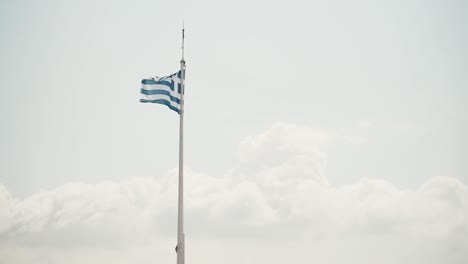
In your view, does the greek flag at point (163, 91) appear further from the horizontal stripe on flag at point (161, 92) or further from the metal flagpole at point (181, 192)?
the metal flagpole at point (181, 192)

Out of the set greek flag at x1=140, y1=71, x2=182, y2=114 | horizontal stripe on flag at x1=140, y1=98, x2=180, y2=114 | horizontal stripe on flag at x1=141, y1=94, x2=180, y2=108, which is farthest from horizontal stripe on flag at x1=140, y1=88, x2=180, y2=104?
horizontal stripe on flag at x1=140, y1=98, x2=180, y2=114

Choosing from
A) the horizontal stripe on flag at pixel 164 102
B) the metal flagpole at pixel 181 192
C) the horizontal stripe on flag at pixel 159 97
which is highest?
the horizontal stripe on flag at pixel 159 97

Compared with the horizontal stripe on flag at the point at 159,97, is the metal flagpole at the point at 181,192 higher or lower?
lower

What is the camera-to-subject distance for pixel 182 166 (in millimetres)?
23062

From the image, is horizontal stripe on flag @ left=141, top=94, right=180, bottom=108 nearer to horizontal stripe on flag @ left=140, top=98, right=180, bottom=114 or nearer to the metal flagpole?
horizontal stripe on flag @ left=140, top=98, right=180, bottom=114

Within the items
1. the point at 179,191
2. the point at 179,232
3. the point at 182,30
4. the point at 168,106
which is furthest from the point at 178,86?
the point at 179,232

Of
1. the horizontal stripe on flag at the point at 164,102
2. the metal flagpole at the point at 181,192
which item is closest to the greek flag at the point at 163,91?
the horizontal stripe on flag at the point at 164,102

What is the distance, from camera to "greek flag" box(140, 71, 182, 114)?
24125 mm

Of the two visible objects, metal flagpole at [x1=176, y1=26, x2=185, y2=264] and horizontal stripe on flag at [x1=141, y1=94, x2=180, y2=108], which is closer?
metal flagpole at [x1=176, y1=26, x2=185, y2=264]

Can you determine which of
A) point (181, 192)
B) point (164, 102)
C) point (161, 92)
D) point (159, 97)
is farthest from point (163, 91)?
point (181, 192)

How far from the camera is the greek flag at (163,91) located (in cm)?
2412

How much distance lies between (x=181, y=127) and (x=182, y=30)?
21.2ft

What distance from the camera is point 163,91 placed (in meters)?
24.3

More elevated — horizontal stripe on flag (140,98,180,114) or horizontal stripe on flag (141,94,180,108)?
horizontal stripe on flag (141,94,180,108)
